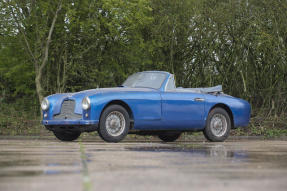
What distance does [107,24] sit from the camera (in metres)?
19.6

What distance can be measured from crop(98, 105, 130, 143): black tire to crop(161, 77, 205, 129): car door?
3.04 feet

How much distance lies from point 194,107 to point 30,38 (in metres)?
10.3

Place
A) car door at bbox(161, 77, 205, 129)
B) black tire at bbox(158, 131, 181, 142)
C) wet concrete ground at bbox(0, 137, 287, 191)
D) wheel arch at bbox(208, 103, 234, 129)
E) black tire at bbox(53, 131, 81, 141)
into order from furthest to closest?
black tire at bbox(158, 131, 181, 142)
wheel arch at bbox(208, 103, 234, 129)
black tire at bbox(53, 131, 81, 141)
car door at bbox(161, 77, 205, 129)
wet concrete ground at bbox(0, 137, 287, 191)

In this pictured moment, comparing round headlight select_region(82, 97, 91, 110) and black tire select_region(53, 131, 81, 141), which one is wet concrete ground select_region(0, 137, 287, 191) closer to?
round headlight select_region(82, 97, 91, 110)

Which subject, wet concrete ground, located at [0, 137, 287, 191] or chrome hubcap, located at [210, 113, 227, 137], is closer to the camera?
wet concrete ground, located at [0, 137, 287, 191]

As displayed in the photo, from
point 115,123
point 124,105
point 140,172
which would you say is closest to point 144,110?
point 124,105

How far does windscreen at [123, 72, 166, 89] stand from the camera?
12.0 m

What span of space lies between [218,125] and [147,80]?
6.05 ft

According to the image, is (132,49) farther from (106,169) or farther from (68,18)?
(106,169)

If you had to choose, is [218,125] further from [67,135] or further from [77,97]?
[77,97]

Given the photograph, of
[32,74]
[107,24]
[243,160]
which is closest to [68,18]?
[107,24]

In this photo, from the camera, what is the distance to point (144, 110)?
1129 centimetres

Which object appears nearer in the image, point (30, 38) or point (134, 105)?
point (134, 105)

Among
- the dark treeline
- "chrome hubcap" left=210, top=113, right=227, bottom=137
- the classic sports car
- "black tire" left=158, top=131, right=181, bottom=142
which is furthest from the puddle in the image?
the dark treeline
